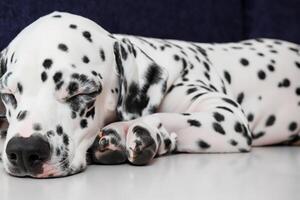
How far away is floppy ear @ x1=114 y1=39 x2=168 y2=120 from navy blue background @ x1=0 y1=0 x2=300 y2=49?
800 millimetres

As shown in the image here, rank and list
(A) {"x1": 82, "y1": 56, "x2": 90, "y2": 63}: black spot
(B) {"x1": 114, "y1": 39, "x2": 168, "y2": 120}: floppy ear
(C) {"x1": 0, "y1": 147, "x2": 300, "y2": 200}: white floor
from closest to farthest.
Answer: (C) {"x1": 0, "y1": 147, "x2": 300, "y2": 200}: white floor
(A) {"x1": 82, "y1": 56, "x2": 90, "y2": 63}: black spot
(B) {"x1": 114, "y1": 39, "x2": 168, "y2": 120}: floppy ear

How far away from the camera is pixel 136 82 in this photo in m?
2.10

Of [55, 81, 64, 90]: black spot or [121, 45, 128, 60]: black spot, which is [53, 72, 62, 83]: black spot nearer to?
[55, 81, 64, 90]: black spot

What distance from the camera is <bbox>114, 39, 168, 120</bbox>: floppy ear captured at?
2.07 metres

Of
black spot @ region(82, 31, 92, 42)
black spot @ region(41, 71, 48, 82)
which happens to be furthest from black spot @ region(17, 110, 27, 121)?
black spot @ region(82, 31, 92, 42)

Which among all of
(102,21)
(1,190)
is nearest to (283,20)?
(102,21)

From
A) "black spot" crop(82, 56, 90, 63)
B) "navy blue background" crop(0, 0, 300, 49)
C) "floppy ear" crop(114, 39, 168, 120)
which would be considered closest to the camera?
"black spot" crop(82, 56, 90, 63)

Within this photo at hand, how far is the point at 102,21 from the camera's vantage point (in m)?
2.96

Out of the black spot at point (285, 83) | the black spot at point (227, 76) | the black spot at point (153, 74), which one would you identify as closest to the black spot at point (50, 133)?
the black spot at point (153, 74)

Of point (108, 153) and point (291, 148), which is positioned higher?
point (108, 153)

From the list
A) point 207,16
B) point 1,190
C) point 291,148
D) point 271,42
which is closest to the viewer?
point 1,190

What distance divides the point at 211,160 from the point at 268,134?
592mm

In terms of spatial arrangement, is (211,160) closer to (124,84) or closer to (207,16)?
(124,84)

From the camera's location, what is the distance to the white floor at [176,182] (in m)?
1.56
